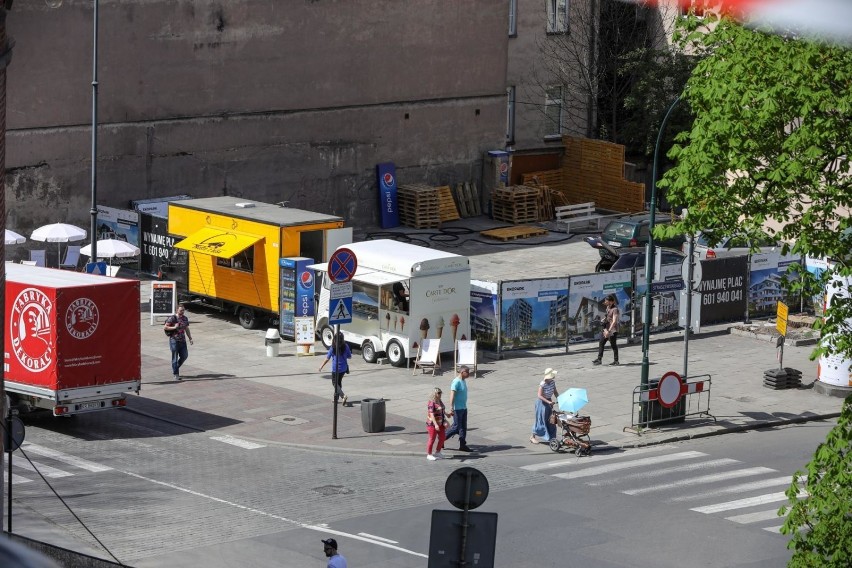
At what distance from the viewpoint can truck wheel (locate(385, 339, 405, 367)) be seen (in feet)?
100

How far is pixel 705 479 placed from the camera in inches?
893

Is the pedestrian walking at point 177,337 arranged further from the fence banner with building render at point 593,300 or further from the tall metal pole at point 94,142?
the fence banner with building render at point 593,300

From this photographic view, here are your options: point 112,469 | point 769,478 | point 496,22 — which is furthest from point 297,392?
point 496,22

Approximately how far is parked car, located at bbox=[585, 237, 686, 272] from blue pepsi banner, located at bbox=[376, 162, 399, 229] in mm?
8813

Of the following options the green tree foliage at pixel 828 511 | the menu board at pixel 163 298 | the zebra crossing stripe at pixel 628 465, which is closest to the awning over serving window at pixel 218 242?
the menu board at pixel 163 298

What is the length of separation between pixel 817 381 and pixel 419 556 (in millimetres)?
14266

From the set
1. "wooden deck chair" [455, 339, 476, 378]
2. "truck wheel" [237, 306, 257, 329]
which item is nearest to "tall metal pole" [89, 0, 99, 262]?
"truck wheel" [237, 306, 257, 329]

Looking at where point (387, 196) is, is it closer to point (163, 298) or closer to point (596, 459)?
point (163, 298)

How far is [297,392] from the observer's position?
2819 cm

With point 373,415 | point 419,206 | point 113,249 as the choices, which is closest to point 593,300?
point 373,415

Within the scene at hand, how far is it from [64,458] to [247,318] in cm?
1151

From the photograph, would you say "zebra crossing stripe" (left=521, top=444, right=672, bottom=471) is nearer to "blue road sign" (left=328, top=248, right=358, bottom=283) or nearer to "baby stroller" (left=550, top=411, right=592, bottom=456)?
"baby stroller" (left=550, top=411, right=592, bottom=456)

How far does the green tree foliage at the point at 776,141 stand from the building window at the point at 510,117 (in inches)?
1547

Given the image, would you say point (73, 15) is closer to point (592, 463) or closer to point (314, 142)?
point (314, 142)
